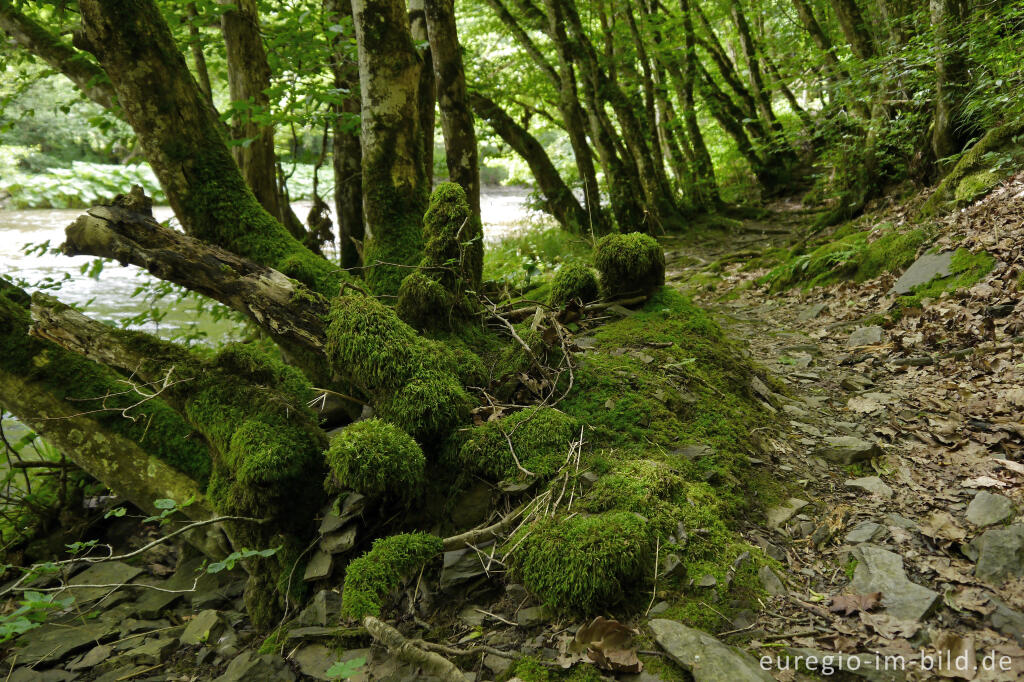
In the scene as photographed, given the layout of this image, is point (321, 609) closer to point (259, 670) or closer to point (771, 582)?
point (259, 670)

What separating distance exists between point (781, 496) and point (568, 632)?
4.78ft

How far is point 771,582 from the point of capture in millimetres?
2266

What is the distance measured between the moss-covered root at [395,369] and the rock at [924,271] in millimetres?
4799

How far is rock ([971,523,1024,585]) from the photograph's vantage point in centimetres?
216

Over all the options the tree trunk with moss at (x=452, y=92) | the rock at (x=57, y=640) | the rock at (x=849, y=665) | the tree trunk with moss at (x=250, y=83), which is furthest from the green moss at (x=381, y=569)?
the tree trunk with moss at (x=250, y=83)

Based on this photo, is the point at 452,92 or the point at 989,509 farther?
the point at 452,92

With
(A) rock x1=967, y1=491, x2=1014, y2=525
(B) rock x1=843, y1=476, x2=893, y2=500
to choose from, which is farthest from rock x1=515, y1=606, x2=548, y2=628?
(A) rock x1=967, y1=491, x2=1014, y2=525

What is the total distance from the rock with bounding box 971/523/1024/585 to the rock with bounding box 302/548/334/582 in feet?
9.28

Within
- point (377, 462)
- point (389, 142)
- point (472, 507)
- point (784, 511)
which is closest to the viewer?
point (377, 462)

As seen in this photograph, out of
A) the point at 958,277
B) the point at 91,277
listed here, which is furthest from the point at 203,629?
the point at 958,277

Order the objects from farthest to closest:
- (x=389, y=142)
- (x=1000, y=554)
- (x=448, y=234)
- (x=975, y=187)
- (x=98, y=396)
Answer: (x=975, y=187), (x=389, y=142), (x=448, y=234), (x=98, y=396), (x=1000, y=554)

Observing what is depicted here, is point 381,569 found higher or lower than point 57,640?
higher

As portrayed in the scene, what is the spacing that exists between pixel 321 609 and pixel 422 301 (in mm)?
2076

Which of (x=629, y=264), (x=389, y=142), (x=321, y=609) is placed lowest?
(x=321, y=609)
